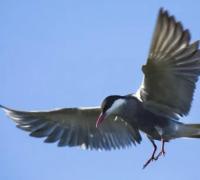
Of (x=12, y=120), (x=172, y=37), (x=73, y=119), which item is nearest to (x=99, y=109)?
(x=73, y=119)

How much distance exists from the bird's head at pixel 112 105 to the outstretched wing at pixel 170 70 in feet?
1.08

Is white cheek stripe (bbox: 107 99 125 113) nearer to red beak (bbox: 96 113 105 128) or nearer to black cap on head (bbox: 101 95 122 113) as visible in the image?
black cap on head (bbox: 101 95 122 113)

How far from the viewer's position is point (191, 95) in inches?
513

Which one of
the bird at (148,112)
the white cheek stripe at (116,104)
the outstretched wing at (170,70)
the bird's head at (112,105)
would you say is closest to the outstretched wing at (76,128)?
the bird at (148,112)

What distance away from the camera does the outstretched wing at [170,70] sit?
1220 cm

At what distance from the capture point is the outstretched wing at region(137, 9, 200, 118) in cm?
1220

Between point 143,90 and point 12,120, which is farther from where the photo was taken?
point 12,120

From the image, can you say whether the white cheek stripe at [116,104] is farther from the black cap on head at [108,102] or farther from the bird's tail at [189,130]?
the bird's tail at [189,130]

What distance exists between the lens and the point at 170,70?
12.9 m

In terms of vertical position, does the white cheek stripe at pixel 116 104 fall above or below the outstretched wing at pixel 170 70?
below

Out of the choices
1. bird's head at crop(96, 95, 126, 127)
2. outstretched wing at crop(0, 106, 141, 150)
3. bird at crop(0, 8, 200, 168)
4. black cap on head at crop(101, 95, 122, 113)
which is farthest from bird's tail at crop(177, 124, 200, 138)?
outstretched wing at crop(0, 106, 141, 150)

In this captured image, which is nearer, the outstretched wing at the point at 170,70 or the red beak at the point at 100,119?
the outstretched wing at the point at 170,70

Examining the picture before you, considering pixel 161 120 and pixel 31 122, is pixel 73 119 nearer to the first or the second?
pixel 31 122

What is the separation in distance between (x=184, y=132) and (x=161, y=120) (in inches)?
16.4
